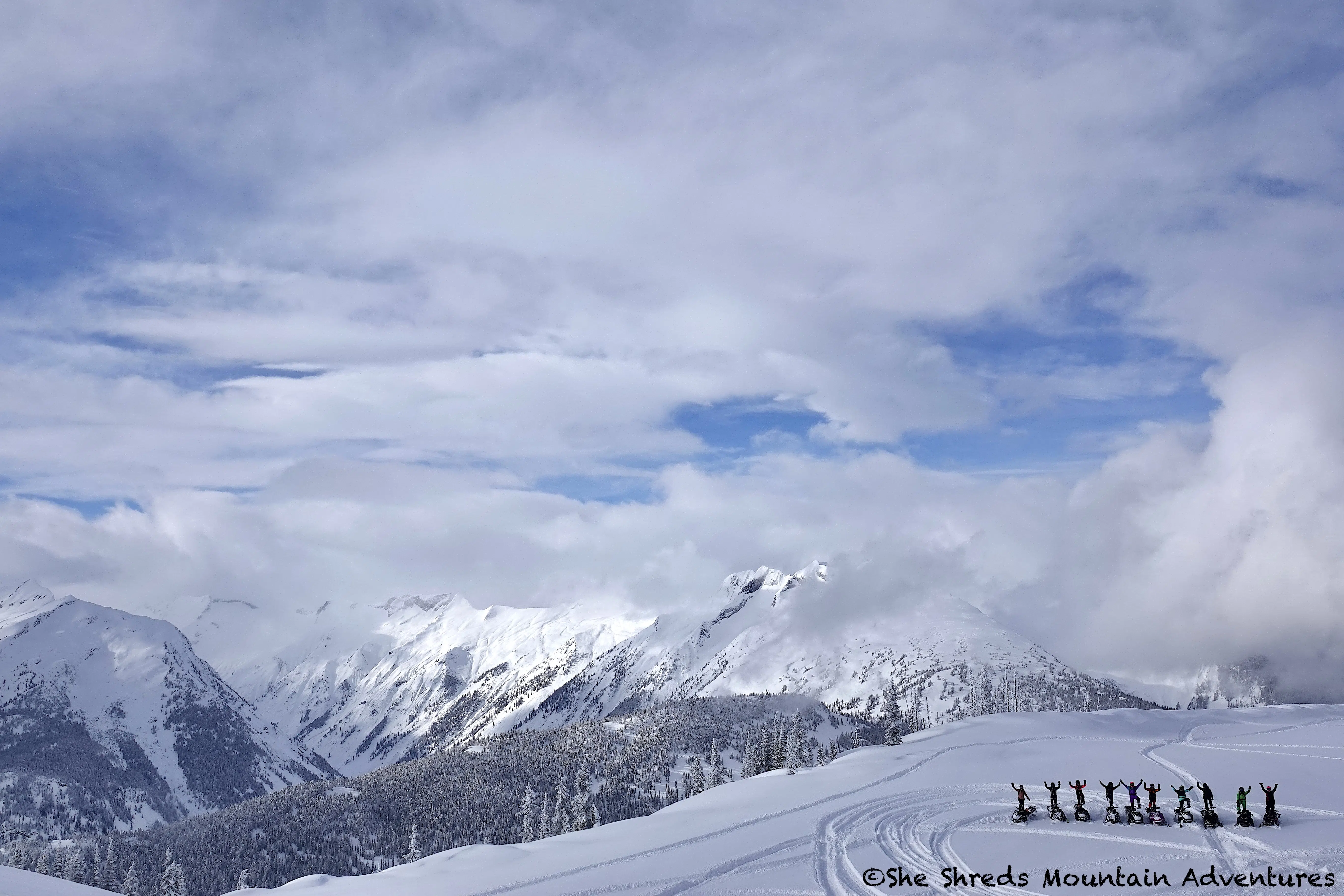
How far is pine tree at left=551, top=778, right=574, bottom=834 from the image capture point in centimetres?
10694

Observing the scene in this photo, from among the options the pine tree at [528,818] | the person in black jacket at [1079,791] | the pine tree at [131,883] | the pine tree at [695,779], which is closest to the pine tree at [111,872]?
the pine tree at [131,883]

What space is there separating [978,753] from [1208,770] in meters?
21.1

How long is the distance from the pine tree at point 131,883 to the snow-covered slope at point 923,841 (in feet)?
267

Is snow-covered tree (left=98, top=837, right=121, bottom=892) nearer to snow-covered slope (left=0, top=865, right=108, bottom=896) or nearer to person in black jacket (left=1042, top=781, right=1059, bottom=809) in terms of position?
snow-covered slope (left=0, top=865, right=108, bottom=896)

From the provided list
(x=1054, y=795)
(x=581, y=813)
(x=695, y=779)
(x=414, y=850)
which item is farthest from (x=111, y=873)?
(x=1054, y=795)

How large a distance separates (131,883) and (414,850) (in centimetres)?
5319

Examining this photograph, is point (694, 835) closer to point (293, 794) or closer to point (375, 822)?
point (375, 822)

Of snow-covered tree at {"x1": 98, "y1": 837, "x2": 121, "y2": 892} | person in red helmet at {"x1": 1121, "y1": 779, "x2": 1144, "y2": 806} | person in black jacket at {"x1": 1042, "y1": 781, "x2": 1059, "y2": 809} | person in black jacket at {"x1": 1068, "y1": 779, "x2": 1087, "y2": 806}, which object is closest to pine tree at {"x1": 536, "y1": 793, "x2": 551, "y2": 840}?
person in black jacket at {"x1": 1042, "y1": 781, "x2": 1059, "y2": 809}

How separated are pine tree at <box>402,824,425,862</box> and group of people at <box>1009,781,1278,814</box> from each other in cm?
5107

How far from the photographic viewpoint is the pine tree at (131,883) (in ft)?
389

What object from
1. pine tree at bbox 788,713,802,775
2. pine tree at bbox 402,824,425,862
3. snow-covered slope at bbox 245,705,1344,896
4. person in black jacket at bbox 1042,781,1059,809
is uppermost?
person in black jacket at bbox 1042,781,1059,809

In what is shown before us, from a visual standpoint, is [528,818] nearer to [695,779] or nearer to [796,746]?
[796,746]

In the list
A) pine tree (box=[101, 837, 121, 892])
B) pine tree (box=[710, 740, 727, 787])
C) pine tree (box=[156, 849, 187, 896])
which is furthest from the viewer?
pine tree (box=[101, 837, 121, 892])

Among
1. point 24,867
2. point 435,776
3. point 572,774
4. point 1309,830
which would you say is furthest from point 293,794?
point 1309,830
